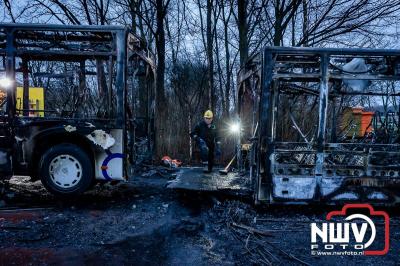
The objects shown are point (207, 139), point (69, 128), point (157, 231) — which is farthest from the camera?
A: point (207, 139)

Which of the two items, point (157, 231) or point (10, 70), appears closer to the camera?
point (157, 231)

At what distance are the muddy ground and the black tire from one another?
0.28m

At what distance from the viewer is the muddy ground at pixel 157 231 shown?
3953 mm

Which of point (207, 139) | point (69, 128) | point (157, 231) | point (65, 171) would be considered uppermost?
point (69, 128)

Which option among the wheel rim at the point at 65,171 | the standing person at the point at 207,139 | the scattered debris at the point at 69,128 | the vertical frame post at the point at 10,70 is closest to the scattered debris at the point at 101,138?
the scattered debris at the point at 69,128

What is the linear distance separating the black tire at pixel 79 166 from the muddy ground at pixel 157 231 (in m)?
0.28

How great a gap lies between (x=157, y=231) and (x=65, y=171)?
2.33 metres

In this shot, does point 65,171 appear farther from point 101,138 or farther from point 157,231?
point 157,231

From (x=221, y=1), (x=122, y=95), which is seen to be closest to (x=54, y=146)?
(x=122, y=95)

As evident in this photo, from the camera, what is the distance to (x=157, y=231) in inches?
192

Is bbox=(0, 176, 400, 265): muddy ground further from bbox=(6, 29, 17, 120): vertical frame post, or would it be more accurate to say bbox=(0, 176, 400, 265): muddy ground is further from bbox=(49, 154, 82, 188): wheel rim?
bbox=(6, 29, 17, 120): vertical frame post

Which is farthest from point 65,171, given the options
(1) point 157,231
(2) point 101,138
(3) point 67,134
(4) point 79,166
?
(1) point 157,231

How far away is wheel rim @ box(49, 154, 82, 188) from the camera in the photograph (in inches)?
238

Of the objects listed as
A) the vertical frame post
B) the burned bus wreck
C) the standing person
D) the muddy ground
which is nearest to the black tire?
the burned bus wreck
